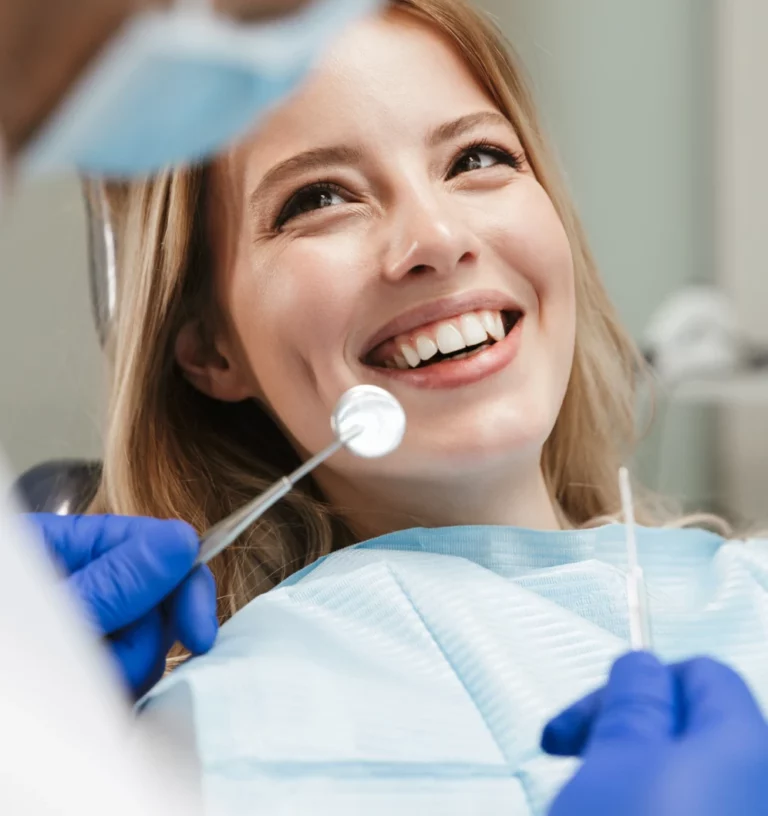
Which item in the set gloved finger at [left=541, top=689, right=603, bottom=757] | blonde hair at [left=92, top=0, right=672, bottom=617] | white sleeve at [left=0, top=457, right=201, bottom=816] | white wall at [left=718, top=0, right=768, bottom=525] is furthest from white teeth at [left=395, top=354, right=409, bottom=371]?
white wall at [left=718, top=0, right=768, bottom=525]

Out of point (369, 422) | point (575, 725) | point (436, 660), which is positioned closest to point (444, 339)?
point (369, 422)

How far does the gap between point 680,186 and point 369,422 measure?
1.78 meters

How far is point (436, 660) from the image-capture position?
0.88m

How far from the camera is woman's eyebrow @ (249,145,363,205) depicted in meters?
1.02

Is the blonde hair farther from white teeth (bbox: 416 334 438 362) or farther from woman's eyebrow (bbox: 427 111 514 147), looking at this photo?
white teeth (bbox: 416 334 438 362)

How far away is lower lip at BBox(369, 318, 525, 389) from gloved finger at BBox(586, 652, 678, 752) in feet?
1.35

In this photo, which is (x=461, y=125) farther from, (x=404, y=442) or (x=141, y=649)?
(x=141, y=649)

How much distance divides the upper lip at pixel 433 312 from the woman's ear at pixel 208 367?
0.67ft

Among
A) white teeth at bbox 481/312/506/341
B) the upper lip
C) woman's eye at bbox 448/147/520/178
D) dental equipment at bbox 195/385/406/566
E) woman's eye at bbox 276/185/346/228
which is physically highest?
woman's eye at bbox 276/185/346/228

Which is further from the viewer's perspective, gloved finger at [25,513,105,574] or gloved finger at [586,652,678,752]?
gloved finger at [25,513,105,574]

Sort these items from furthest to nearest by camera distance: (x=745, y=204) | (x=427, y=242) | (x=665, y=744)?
1. (x=745, y=204)
2. (x=427, y=242)
3. (x=665, y=744)

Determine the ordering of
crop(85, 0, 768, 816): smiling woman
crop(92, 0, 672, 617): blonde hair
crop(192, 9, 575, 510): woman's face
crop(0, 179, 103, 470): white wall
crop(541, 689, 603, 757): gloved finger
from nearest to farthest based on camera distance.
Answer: crop(541, 689, 603, 757): gloved finger
crop(85, 0, 768, 816): smiling woman
crop(192, 9, 575, 510): woman's face
crop(92, 0, 672, 617): blonde hair
crop(0, 179, 103, 470): white wall

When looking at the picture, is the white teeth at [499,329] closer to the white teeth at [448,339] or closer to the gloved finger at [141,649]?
the white teeth at [448,339]

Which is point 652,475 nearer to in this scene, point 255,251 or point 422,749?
point 255,251
